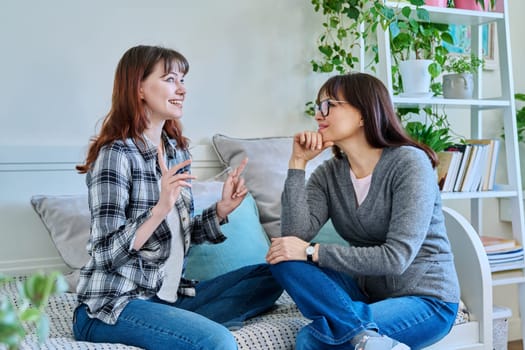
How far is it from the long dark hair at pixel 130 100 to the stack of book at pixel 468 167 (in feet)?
3.67

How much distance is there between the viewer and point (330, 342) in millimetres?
1408

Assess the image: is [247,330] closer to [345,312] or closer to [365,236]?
[345,312]

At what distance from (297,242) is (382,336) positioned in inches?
11.7

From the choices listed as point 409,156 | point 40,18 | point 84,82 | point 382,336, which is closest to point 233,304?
point 382,336

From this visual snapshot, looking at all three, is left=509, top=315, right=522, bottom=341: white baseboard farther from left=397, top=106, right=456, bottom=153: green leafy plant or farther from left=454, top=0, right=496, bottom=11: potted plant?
left=454, top=0, right=496, bottom=11: potted plant

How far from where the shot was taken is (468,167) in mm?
2416

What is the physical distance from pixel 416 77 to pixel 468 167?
1.28 ft

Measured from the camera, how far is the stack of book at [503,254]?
236cm

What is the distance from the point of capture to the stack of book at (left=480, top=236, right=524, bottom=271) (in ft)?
7.73

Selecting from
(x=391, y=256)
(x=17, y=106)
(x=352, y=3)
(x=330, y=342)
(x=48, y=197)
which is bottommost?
(x=330, y=342)

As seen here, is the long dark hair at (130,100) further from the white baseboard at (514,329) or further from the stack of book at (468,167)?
Answer: the white baseboard at (514,329)

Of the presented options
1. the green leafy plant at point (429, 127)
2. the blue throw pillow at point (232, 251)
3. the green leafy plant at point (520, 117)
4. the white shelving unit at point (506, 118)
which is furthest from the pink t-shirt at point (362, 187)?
the green leafy plant at point (520, 117)

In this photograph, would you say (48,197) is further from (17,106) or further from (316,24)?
(316,24)

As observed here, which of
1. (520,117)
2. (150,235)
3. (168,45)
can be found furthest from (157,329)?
(520,117)
